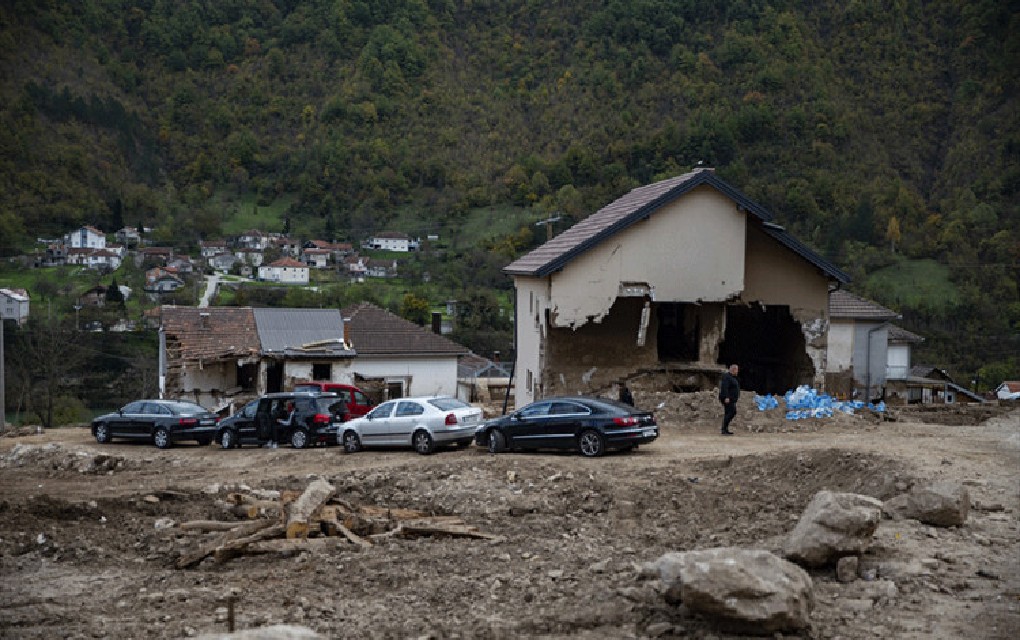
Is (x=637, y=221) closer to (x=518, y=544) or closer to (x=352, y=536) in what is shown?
(x=518, y=544)

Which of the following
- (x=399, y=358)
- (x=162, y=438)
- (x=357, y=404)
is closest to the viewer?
(x=162, y=438)

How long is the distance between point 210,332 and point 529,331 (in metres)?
15.9

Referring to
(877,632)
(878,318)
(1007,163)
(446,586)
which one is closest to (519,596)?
(446,586)

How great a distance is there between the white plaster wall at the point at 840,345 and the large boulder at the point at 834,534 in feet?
100

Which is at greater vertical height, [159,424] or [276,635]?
[276,635]

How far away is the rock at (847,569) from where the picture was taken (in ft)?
35.2

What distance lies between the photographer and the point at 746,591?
9000 millimetres

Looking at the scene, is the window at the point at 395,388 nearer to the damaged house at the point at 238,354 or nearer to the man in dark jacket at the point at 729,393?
the damaged house at the point at 238,354

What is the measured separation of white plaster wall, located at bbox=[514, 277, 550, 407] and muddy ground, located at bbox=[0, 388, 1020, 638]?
24.4 ft

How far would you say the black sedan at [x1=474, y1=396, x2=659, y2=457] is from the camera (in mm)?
19547

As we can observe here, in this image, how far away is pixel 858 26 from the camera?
146 meters

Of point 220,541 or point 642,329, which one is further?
point 642,329

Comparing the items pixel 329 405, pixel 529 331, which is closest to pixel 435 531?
pixel 329 405

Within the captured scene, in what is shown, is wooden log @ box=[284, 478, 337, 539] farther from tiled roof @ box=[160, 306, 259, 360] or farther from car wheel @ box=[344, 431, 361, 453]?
tiled roof @ box=[160, 306, 259, 360]
